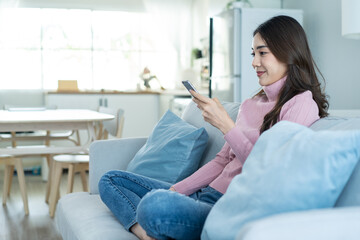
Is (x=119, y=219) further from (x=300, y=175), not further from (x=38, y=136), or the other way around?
(x=38, y=136)

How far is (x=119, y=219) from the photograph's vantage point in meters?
1.77

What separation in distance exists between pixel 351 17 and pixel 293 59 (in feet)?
5.11

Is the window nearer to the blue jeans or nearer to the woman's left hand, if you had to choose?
the woman's left hand

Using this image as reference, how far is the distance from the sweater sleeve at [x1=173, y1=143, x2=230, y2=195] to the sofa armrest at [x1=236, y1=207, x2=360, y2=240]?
2.92 ft

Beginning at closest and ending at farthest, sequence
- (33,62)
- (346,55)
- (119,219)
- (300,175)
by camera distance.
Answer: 1. (300,175)
2. (119,219)
3. (346,55)
4. (33,62)

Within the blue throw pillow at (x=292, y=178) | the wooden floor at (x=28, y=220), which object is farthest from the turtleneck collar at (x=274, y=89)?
the wooden floor at (x=28, y=220)

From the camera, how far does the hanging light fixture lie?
9.74 feet

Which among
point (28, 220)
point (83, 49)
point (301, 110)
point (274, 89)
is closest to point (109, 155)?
point (274, 89)

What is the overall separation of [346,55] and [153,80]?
323 cm

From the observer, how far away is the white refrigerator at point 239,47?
180 inches

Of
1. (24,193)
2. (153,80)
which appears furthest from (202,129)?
(153,80)

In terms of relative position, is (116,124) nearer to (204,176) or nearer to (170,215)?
(204,176)

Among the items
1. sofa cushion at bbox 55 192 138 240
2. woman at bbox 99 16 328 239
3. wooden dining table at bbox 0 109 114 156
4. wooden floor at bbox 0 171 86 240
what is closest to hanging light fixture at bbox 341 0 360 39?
woman at bbox 99 16 328 239

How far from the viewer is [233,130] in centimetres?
155
